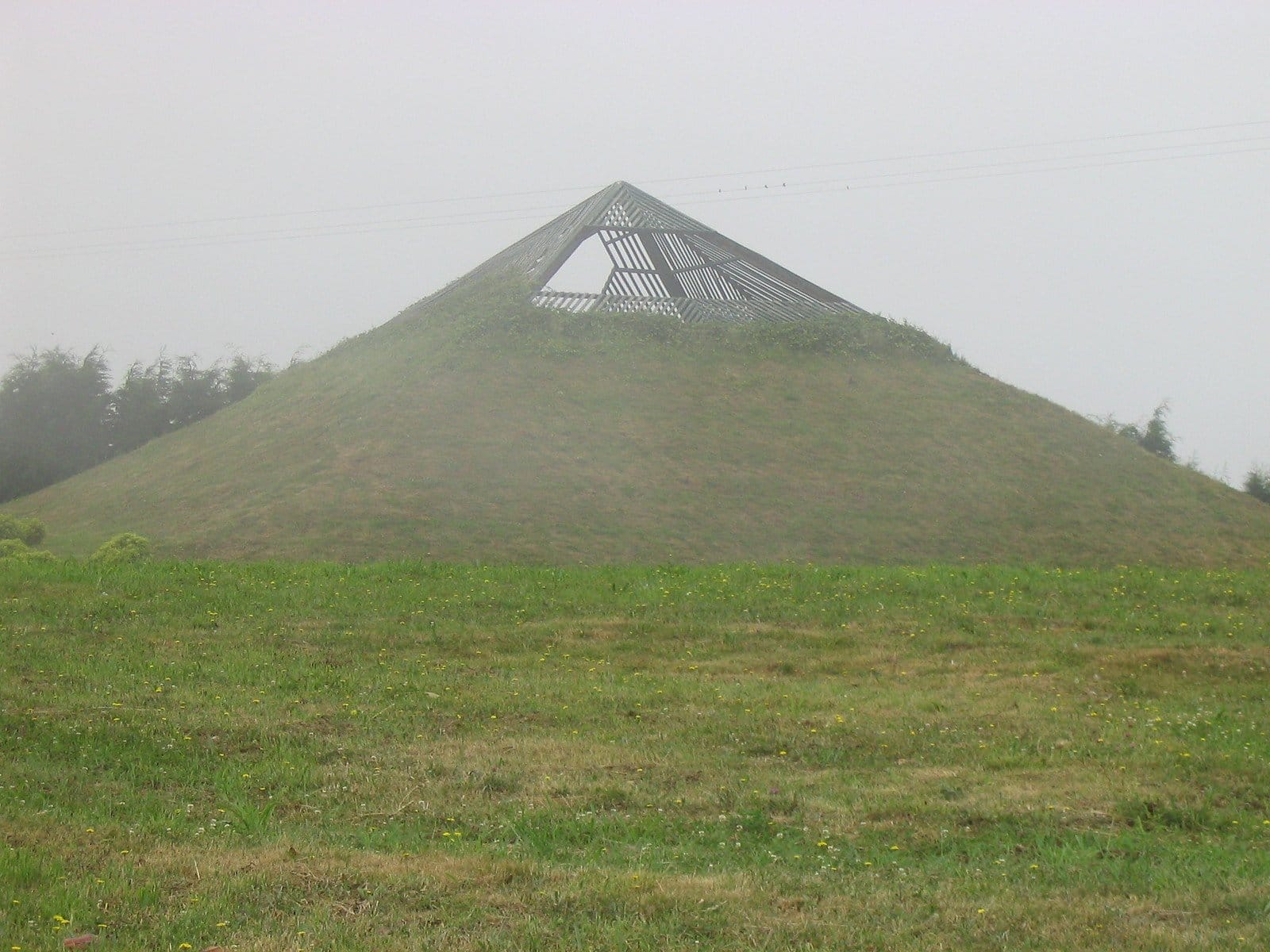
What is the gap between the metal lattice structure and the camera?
110 ft

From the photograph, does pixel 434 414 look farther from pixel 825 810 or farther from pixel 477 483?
pixel 825 810

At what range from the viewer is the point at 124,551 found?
1861 cm

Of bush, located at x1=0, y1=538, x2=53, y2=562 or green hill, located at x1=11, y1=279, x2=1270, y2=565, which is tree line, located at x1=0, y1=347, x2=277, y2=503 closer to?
green hill, located at x1=11, y1=279, x2=1270, y2=565

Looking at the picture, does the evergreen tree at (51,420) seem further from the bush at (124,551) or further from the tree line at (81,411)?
the bush at (124,551)

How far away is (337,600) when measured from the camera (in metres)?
14.0

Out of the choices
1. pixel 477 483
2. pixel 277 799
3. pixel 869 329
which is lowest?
pixel 277 799

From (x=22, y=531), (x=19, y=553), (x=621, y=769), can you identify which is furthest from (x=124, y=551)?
(x=621, y=769)

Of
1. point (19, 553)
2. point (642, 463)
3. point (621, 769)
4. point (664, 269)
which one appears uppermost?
point (664, 269)

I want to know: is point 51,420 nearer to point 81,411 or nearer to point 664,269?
point 81,411

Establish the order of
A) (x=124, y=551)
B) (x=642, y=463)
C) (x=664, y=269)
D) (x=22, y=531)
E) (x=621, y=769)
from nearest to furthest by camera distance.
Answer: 1. (x=621, y=769)
2. (x=124, y=551)
3. (x=22, y=531)
4. (x=642, y=463)
5. (x=664, y=269)

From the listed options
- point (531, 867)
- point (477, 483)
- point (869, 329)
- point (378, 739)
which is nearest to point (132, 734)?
point (378, 739)

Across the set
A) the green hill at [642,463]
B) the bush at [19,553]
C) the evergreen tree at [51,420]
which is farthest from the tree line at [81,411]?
the bush at [19,553]

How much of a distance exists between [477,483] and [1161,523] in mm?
15043

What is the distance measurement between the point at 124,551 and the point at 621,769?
43.9ft
